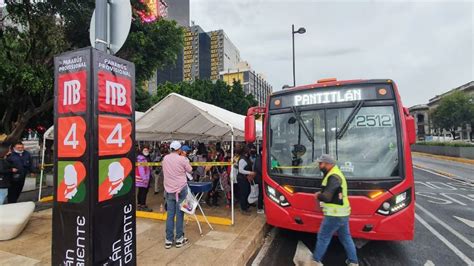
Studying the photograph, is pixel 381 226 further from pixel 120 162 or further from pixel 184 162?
pixel 120 162

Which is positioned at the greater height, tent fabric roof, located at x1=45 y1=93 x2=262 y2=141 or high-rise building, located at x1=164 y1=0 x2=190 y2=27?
high-rise building, located at x1=164 y1=0 x2=190 y2=27

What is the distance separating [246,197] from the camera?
7.23 metres

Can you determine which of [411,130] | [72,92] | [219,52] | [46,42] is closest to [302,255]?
[411,130]

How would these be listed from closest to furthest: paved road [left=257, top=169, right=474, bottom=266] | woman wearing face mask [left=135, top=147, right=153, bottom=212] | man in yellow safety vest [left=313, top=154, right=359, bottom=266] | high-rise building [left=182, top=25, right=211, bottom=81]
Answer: man in yellow safety vest [left=313, top=154, right=359, bottom=266] < paved road [left=257, top=169, right=474, bottom=266] < woman wearing face mask [left=135, top=147, right=153, bottom=212] < high-rise building [left=182, top=25, right=211, bottom=81]

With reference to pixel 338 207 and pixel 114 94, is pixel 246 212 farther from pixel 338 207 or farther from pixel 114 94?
pixel 114 94

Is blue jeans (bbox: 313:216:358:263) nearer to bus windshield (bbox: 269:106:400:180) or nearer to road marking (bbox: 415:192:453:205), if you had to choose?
bus windshield (bbox: 269:106:400:180)

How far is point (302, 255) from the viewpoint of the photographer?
4832 millimetres

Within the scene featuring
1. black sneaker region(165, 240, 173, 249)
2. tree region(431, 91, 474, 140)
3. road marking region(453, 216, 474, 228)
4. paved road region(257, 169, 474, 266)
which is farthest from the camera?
tree region(431, 91, 474, 140)

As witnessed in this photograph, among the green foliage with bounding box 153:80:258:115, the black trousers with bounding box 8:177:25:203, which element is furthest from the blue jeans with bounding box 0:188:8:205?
the green foliage with bounding box 153:80:258:115

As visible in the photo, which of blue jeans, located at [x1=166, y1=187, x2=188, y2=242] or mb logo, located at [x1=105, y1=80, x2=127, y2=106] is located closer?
mb logo, located at [x1=105, y1=80, x2=127, y2=106]

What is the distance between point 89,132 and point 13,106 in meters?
13.1

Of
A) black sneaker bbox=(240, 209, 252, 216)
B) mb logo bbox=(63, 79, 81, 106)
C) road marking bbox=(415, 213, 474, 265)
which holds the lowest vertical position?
road marking bbox=(415, 213, 474, 265)

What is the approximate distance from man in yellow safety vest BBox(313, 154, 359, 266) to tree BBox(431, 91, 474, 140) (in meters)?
53.3

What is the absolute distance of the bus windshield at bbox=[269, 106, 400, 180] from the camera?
4.51m
